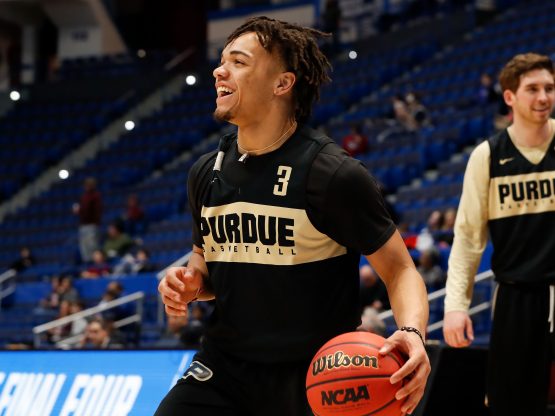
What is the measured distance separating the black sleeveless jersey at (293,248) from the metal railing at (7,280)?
14.6 meters

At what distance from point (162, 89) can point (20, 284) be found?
9.12 m

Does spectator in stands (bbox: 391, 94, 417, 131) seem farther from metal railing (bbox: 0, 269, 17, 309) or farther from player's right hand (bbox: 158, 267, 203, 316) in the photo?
player's right hand (bbox: 158, 267, 203, 316)

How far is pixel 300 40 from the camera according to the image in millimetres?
3508

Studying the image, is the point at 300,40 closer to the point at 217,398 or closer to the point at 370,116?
the point at 217,398

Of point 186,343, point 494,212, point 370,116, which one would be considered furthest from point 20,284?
point 494,212

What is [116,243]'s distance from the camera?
1712cm

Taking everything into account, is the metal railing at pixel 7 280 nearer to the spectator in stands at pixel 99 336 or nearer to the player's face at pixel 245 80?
the spectator in stands at pixel 99 336

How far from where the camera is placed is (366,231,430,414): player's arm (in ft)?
9.20

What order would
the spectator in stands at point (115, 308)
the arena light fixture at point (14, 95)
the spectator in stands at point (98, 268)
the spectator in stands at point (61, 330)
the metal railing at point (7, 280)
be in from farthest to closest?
the arena light fixture at point (14, 95) → the metal railing at point (7, 280) → the spectator in stands at point (98, 268) → the spectator in stands at point (115, 308) → the spectator in stands at point (61, 330)

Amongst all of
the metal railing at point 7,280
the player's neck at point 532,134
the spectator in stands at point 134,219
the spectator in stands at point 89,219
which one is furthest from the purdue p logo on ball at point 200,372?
the spectator in stands at point 134,219

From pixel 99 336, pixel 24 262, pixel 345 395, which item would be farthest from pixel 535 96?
pixel 24 262

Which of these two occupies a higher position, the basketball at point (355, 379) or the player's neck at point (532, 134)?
the player's neck at point (532, 134)

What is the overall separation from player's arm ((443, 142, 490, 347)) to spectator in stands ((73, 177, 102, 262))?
12.6 meters

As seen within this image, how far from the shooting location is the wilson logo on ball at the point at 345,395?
2854mm
